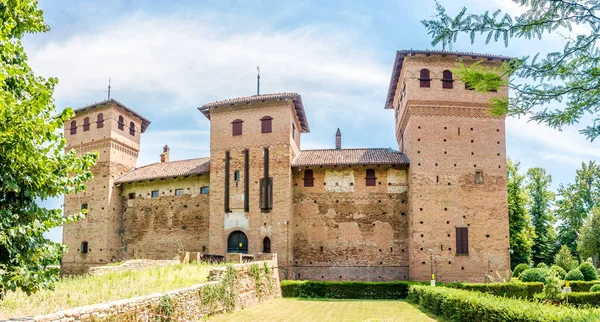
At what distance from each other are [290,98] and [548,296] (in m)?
17.8

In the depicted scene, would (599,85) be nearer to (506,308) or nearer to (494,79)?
(494,79)

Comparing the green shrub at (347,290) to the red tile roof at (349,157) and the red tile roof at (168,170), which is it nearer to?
the red tile roof at (349,157)

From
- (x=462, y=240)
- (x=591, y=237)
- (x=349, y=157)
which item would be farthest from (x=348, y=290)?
(x=591, y=237)

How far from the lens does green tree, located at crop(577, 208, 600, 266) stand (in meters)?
40.2

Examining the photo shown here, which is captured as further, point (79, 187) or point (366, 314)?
point (366, 314)

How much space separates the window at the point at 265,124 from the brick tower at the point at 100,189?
12.2 meters

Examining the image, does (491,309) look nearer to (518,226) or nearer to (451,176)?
(451,176)

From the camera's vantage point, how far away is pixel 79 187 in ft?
30.5

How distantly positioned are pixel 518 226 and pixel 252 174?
22464 millimetres

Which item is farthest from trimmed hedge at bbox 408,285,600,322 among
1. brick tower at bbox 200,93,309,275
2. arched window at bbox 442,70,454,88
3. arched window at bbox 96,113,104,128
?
arched window at bbox 96,113,104,128

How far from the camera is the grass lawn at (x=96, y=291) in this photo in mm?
10688

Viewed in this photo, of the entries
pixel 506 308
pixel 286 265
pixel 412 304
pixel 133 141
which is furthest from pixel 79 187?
pixel 133 141

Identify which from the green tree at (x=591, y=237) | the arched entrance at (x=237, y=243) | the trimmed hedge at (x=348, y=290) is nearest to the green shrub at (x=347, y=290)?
the trimmed hedge at (x=348, y=290)

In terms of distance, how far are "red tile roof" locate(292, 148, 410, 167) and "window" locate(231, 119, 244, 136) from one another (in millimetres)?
4023
